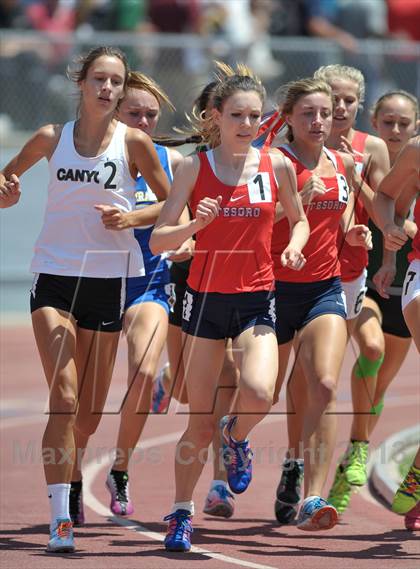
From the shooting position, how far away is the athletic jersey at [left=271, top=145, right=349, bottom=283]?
8547mm

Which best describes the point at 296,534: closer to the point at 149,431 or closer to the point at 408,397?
the point at 149,431

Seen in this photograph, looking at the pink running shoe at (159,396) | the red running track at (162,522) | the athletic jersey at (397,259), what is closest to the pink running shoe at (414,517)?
the red running track at (162,522)

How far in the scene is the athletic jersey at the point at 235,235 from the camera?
25.8 feet

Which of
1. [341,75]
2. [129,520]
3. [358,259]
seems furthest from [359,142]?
[129,520]

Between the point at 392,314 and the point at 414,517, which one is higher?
the point at 392,314

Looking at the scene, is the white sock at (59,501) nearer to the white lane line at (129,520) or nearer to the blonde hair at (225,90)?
the white lane line at (129,520)

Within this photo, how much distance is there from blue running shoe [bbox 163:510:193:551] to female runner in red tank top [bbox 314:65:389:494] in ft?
5.20

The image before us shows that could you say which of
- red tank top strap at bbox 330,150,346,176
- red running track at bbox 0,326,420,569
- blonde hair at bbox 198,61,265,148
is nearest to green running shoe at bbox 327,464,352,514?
red running track at bbox 0,326,420,569

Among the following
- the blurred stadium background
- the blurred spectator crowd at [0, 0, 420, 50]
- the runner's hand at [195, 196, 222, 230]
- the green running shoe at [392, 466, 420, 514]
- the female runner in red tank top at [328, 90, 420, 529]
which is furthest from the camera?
the blurred spectator crowd at [0, 0, 420, 50]

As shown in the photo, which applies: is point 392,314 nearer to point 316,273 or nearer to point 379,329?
point 379,329

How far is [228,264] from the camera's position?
7910mm

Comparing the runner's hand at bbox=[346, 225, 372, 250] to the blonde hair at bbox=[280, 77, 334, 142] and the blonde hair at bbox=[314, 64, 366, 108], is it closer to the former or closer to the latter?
the blonde hair at bbox=[280, 77, 334, 142]

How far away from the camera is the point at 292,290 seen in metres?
8.57

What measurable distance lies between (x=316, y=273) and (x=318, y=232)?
10.3 inches
